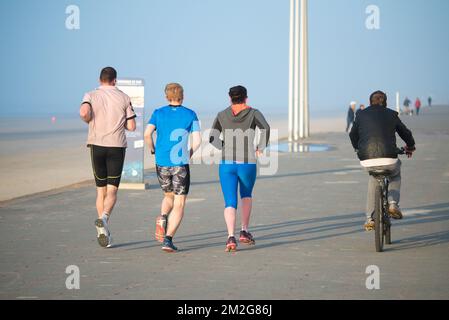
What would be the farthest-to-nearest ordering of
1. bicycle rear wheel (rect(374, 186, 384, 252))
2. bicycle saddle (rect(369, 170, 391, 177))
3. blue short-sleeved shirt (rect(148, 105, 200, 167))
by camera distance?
bicycle saddle (rect(369, 170, 391, 177)) < blue short-sleeved shirt (rect(148, 105, 200, 167)) < bicycle rear wheel (rect(374, 186, 384, 252))

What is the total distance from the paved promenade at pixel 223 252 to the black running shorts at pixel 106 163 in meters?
0.80

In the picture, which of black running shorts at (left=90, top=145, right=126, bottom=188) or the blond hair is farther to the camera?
black running shorts at (left=90, top=145, right=126, bottom=188)

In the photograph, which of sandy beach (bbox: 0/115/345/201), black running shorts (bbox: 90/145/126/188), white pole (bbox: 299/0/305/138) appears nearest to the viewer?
black running shorts (bbox: 90/145/126/188)

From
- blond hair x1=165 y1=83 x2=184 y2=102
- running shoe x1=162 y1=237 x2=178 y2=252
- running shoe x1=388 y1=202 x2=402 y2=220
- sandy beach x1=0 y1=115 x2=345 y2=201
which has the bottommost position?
sandy beach x1=0 y1=115 x2=345 y2=201

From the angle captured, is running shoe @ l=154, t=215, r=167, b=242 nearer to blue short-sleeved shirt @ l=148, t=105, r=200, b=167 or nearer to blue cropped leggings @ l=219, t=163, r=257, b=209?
blue short-sleeved shirt @ l=148, t=105, r=200, b=167

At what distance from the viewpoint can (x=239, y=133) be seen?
34.8 ft

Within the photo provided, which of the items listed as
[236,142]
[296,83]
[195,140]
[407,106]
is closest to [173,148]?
[195,140]

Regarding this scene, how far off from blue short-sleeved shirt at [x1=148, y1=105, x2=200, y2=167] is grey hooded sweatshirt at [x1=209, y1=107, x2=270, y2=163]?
33cm

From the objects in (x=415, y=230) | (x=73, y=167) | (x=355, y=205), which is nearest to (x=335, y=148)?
(x=73, y=167)

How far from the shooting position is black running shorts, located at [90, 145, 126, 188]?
10859mm

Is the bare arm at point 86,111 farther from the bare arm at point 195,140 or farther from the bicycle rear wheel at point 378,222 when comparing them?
the bicycle rear wheel at point 378,222

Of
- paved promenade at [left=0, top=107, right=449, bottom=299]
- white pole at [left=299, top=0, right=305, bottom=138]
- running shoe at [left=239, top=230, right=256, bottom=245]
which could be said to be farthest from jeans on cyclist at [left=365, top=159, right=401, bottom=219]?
white pole at [left=299, top=0, right=305, bottom=138]

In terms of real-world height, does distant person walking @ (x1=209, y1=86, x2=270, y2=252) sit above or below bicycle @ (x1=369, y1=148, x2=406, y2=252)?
above
